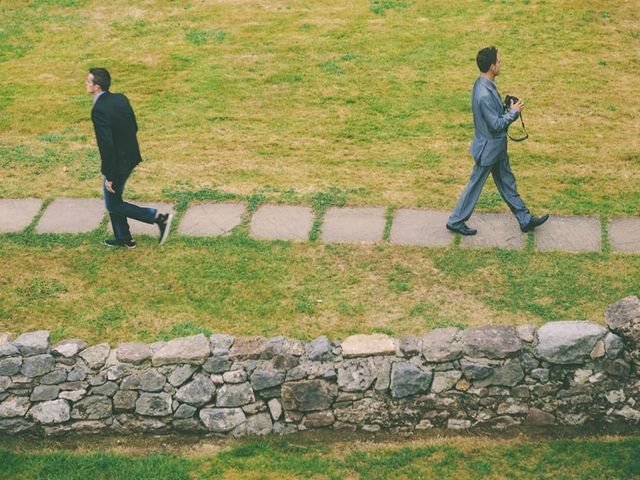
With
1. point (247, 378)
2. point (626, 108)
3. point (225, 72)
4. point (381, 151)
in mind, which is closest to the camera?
point (247, 378)

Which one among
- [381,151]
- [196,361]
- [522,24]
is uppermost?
[522,24]

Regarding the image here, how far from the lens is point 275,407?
8367 mm

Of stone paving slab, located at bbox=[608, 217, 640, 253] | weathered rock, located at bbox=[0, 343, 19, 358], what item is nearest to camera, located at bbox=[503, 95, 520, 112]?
stone paving slab, located at bbox=[608, 217, 640, 253]

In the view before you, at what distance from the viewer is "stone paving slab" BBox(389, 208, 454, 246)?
1088 cm

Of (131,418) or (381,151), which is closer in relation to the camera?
(131,418)

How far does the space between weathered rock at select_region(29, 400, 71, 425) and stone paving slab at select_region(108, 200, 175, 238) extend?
10.8 feet

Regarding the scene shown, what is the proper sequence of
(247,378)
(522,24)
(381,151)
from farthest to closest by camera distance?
1. (522,24)
2. (381,151)
3. (247,378)

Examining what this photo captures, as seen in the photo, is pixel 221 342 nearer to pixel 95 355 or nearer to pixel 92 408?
pixel 95 355

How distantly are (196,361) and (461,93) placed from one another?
780cm

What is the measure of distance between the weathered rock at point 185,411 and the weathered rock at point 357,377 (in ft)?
4.37

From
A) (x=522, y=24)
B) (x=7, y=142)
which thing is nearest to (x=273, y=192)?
(x=7, y=142)

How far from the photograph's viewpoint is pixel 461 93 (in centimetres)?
1456

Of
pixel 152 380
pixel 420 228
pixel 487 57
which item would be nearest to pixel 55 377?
pixel 152 380

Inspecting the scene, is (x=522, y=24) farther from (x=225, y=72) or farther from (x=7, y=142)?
(x=7, y=142)
